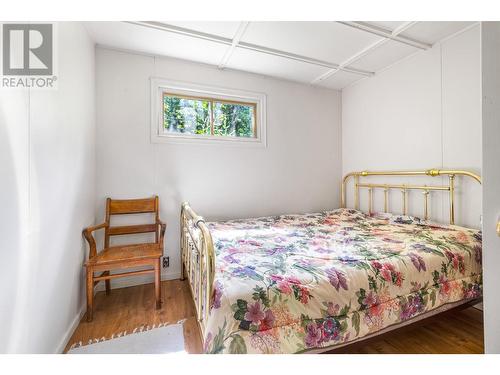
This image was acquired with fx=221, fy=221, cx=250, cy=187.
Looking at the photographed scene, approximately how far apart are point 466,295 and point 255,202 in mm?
1940

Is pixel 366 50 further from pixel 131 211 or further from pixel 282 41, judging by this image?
pixel 131 211

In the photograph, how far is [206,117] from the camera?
260 cm

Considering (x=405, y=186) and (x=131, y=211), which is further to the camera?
(x=405, y=186)

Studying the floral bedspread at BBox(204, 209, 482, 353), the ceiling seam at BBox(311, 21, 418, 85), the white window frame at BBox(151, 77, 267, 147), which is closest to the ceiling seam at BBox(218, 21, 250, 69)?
the white window frame at BBox(151, 77, 267, 147)

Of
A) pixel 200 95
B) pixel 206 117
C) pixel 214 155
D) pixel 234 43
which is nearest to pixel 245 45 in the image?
pixel 234 43

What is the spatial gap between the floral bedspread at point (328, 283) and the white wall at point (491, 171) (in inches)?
21.9

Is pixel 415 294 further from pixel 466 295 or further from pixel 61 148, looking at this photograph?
pixel 61 148

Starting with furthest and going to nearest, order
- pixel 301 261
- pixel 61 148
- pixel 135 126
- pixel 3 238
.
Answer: pixel 135 126 → pixel 61 148 → pixel 301 261 → pixel 3 238

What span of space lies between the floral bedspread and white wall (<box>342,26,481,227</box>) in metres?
0.56

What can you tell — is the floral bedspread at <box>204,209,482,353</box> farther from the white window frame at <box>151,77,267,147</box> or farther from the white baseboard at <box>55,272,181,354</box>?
the white window frame at <box>151,77,267,147</box>

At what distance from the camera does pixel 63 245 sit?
1.43m

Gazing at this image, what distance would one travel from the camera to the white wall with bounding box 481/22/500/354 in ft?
1.83

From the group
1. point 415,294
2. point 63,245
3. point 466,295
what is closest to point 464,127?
point 466,295

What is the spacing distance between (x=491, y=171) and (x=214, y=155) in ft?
7.41
